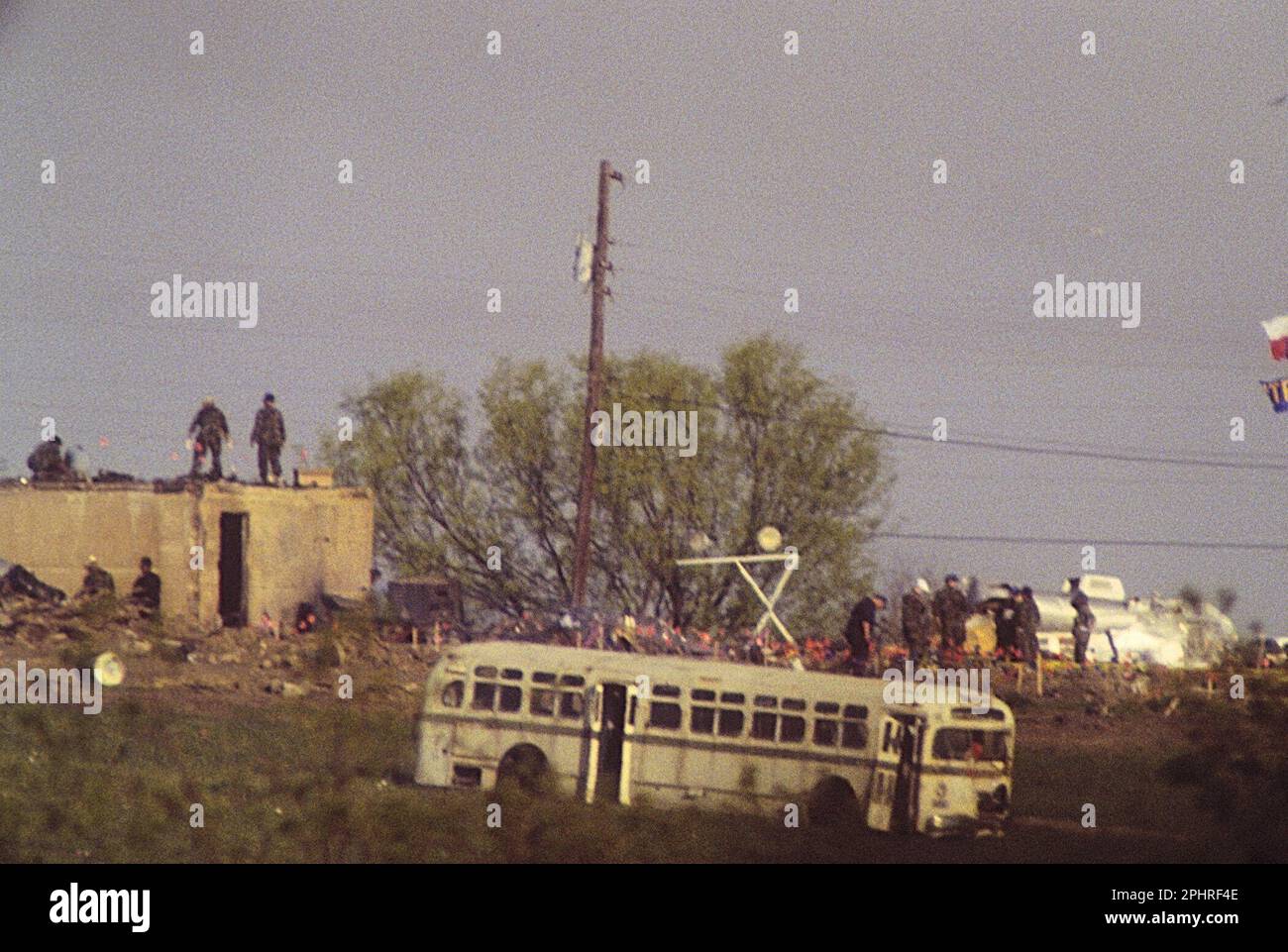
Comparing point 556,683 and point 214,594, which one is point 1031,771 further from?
point 214,594

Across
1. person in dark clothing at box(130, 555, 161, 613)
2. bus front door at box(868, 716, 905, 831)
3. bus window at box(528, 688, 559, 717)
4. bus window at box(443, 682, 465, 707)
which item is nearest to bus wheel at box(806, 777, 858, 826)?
bus front door at box(868, 716, 905, 831)

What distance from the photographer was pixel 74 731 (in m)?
21.4

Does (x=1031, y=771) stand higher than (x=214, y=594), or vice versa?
(x=214, y=594)

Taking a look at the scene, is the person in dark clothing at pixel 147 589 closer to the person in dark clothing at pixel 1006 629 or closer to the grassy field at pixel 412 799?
the grassy field at pixel 412 799

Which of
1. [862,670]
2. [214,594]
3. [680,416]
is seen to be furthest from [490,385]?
[862,670]

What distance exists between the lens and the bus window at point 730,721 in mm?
22000

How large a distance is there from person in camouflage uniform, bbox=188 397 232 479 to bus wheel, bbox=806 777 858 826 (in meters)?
10.6

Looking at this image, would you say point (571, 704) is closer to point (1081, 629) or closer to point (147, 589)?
point (147, 589)

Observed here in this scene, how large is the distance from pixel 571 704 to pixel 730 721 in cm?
189

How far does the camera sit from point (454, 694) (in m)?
22.8

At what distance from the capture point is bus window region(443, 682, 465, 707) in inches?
896

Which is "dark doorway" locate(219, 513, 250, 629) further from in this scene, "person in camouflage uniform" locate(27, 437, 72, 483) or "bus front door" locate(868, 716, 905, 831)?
"bus front door" locate(868, 716, 905, 831)
